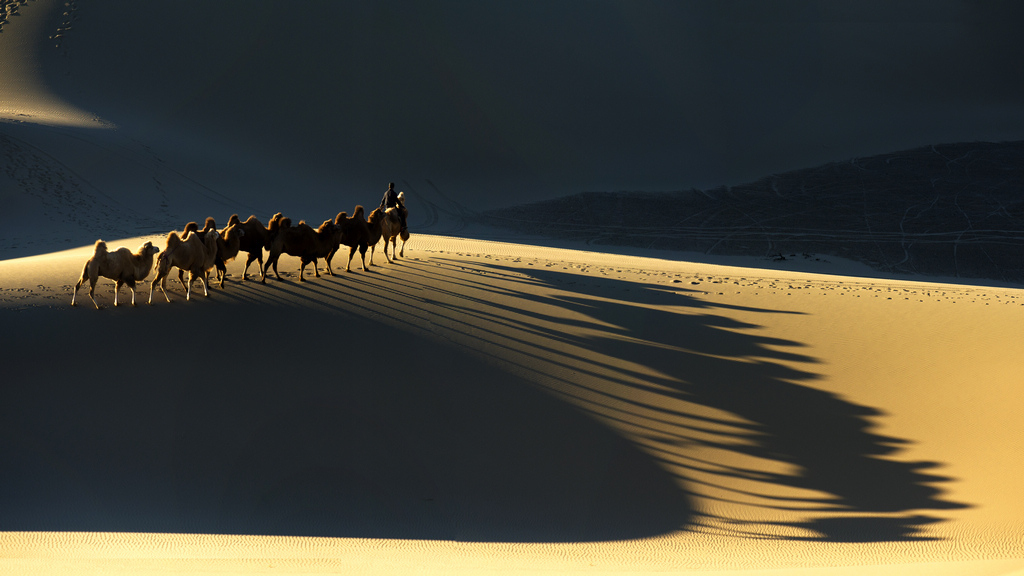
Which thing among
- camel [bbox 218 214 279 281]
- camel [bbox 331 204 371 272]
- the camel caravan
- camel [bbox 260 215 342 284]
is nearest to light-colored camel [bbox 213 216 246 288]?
the camel caravan

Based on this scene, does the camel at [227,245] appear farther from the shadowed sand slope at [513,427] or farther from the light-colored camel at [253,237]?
the shadowed sand slope at [513,427]

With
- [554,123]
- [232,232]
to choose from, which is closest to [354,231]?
[232,232]

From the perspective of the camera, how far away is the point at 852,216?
25.7m

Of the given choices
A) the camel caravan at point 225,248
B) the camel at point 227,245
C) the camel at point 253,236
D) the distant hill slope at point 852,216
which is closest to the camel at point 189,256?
the camel caravan at point 225,248

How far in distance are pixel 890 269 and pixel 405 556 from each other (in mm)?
19508

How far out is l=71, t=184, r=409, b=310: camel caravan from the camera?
817cm

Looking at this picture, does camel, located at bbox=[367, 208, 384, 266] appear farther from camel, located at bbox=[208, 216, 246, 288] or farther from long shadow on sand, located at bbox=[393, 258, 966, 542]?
long shadow on sand, located at bbox=[393, 258, 966, 542]

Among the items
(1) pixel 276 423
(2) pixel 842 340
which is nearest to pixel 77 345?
(1) pixel 276 423

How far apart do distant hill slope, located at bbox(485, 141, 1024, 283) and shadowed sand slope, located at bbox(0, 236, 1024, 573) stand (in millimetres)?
12936

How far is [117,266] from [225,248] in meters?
1.58

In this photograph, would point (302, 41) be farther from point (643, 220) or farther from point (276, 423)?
point (276, 423)

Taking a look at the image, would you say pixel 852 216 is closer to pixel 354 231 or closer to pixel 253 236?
pixel 354 231

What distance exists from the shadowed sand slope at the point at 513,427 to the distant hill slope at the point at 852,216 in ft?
42.4

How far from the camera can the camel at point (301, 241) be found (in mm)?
10062
